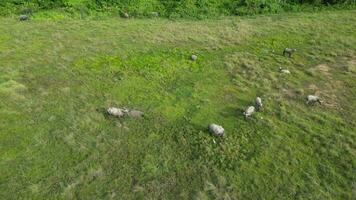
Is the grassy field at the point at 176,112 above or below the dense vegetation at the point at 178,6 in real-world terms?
below

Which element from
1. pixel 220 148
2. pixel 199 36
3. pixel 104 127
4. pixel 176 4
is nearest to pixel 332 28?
pixel 199 36

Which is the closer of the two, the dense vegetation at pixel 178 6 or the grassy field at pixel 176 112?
the grassy field at pixel 176 112

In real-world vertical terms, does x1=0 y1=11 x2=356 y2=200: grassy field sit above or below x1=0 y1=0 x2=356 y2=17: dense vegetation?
below

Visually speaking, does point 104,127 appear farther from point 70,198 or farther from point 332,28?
point 332,28

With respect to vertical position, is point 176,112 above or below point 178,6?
below
